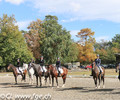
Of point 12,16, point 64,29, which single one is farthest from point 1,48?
point 64,29

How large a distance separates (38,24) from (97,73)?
50.3m

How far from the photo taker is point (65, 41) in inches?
2340

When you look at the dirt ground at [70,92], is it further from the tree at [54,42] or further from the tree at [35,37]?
the tree at [35,37]

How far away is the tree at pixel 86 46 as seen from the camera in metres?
65.3

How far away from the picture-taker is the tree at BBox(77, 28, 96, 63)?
65.3 metres

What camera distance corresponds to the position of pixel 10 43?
179ft

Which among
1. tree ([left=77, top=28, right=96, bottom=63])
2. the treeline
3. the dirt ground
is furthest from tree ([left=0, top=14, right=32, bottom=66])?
the dirt ground

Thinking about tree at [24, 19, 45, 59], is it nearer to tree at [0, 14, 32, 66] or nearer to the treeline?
the treeline

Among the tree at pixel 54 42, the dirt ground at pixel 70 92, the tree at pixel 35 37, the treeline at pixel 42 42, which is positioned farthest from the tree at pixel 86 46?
the dirt ground at pixel 70 92

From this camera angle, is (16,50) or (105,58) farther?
(105,58)

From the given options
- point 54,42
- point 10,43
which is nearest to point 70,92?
point 10,43

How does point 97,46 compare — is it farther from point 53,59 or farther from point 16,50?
point 16,50

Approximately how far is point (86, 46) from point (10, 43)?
24.8 meters

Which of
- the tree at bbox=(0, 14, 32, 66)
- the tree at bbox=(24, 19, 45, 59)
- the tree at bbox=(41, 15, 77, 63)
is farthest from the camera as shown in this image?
the tree at bbox=(24, 19, 45, 59)
